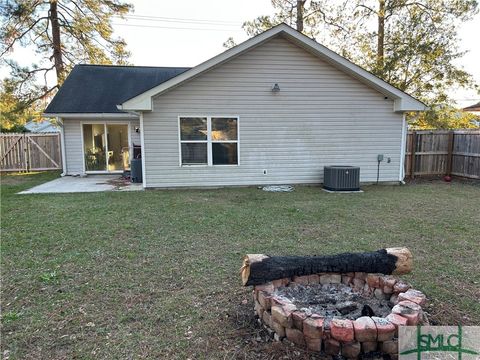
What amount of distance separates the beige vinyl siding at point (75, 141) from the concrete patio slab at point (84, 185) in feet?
2.85

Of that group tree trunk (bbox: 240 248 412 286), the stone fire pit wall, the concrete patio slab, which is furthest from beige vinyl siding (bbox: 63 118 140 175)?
the stone fire pit wall

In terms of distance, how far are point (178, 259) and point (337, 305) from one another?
211cm

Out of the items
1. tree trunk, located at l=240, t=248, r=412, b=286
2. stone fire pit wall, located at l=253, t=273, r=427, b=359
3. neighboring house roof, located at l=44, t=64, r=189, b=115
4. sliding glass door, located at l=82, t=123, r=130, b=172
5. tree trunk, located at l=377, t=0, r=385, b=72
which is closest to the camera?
stone fire pit wall, located at l=253, t=273, r=427, b=359

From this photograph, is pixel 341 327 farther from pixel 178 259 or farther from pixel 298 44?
pixel 298 44

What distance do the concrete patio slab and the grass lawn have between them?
96 cm

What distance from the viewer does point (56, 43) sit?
17203mm

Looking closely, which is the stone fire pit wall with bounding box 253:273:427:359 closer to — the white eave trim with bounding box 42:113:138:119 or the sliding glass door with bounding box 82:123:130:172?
the white eave trim with bounding box 42:113:138:119

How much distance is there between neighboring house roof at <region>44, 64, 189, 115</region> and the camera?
11727 millimetres

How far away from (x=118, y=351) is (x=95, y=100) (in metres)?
11.7

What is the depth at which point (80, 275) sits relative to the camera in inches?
140

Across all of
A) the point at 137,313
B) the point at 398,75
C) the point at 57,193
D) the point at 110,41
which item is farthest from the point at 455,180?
the point at 110,41

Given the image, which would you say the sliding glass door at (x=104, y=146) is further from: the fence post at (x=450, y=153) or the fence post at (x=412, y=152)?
the fence post at (x=450, y=153)

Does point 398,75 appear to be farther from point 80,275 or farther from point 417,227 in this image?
point 80,275

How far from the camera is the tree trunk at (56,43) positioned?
1695 cm
